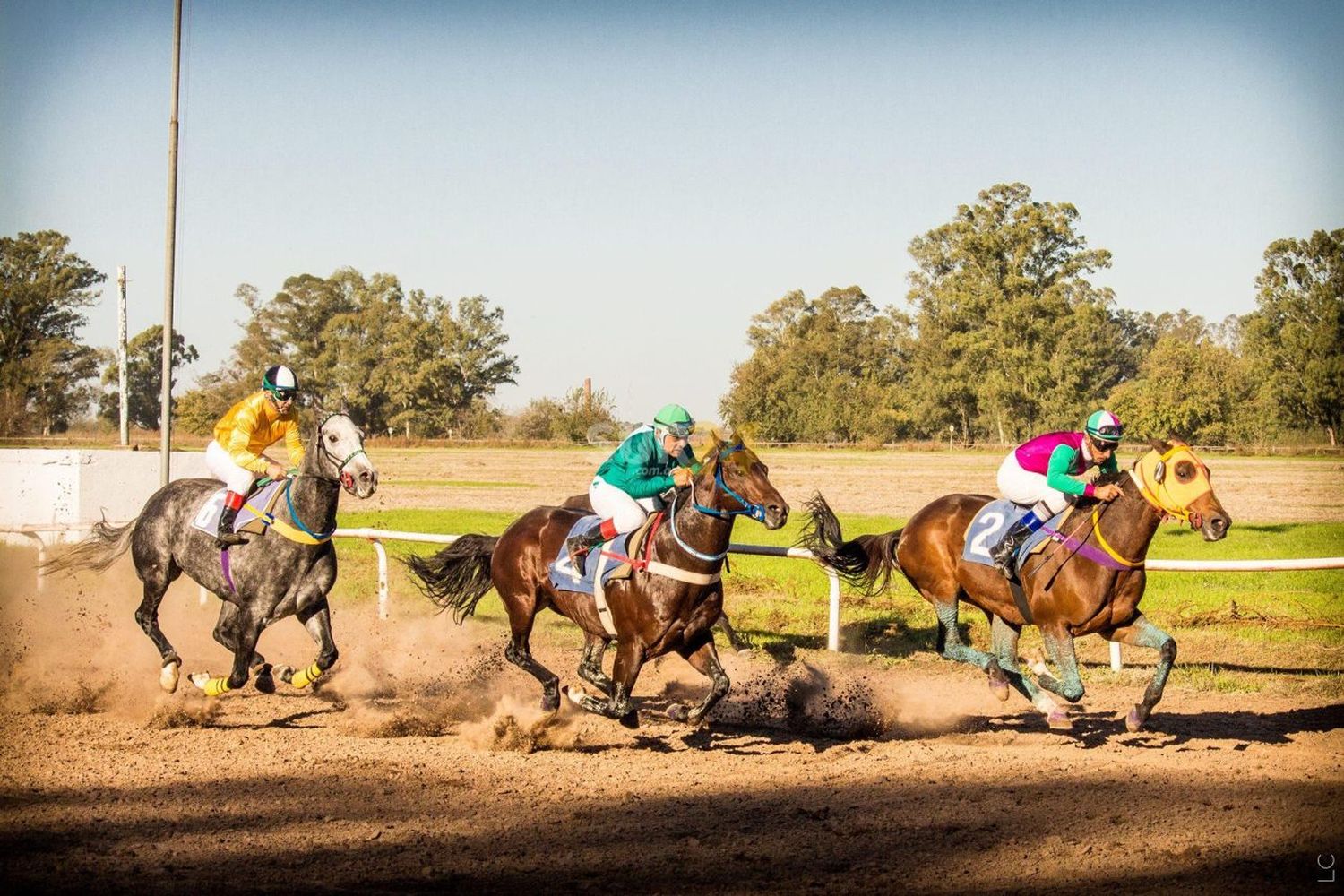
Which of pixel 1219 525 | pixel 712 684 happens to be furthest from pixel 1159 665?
pixel 712 684

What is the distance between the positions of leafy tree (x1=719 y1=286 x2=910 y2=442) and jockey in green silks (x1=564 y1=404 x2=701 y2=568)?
24595mm

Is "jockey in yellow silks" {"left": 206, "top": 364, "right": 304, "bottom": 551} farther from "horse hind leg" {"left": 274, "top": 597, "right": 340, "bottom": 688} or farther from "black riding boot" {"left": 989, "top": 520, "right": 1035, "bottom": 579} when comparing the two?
"black riding boot" {"left": 989, "top": 520, "right": 1035, "bottom": 579}

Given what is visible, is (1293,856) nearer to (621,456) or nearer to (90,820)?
(621,456)

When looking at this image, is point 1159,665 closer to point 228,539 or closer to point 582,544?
point 582,544

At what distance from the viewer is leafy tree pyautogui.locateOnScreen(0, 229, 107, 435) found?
2268 centimetres

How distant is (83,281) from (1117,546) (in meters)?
32.9

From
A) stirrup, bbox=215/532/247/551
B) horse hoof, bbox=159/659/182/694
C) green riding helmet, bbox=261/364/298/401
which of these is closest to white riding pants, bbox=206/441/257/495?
stirrup, bbox=215/532/247/551

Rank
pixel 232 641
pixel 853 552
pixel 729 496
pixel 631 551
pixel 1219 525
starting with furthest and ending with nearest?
pixel 853 552 < pixel 232 641 < pixel 631 551 < pixel 729 496 < pixel 1219 525

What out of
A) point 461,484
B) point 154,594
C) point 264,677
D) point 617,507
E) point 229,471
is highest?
point 229,471

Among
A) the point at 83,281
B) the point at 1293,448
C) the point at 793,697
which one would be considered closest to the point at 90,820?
the point at 793,697

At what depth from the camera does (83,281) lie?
33438 millimetres

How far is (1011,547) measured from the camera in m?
7.75

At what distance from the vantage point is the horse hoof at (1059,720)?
7.25 metres

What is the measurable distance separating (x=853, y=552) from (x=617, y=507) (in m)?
2.61
